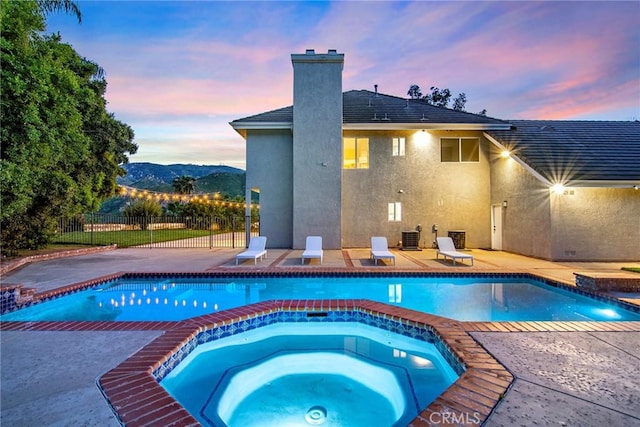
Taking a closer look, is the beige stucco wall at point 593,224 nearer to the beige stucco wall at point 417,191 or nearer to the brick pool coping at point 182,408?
the beige stucco wall at point 417,191

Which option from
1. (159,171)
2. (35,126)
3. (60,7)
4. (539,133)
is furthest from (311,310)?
(159,171)

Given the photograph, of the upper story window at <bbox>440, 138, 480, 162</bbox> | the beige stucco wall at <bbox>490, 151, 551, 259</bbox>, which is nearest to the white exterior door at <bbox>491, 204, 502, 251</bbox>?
the beige stucco wall at <bbox>490, 151, 551, 259</bbox>

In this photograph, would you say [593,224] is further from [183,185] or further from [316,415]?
[183,185]

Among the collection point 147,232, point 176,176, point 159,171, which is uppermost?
point 159,171

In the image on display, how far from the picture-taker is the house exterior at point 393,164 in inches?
544

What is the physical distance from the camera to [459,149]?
1552 centimetres

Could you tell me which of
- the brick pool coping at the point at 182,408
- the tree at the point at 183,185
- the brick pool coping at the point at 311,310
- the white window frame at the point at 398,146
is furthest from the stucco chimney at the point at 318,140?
the tree at the point at 183,185

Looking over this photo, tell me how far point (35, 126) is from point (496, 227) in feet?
54.3

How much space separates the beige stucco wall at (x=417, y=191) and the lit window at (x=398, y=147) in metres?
0.21

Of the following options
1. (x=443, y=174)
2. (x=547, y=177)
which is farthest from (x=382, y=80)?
(x=547, y=177)

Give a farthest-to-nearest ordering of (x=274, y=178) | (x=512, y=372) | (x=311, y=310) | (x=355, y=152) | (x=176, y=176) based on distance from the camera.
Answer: (x=176, y=176), (x=355, y=152), (x=274, y=178), (x=311, y=310), (x=512, y=372)

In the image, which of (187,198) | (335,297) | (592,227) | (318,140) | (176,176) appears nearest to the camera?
(335,297)

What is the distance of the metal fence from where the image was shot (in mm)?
16734

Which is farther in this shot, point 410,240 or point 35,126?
point 410,240
